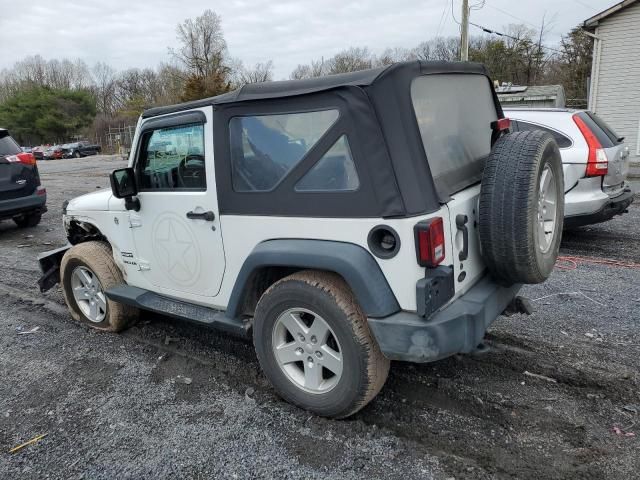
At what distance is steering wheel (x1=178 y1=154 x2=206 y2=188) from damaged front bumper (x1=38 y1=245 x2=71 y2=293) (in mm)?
2107

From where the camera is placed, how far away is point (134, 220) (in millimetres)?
3766

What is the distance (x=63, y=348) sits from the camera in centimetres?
412

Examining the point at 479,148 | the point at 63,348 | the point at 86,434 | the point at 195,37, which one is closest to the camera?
the point at 86,434

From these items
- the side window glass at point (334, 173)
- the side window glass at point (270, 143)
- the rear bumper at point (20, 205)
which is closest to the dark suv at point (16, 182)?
the rear bumper at point (20, 205)

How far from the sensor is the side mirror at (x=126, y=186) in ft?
11.6

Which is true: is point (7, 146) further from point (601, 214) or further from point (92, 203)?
point (601, 214)

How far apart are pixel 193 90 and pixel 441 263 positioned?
29.1 meters

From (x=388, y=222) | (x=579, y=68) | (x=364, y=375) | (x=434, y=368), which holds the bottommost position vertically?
(x=434, y=368)

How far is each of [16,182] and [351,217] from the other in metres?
7.88

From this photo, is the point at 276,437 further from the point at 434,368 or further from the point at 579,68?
the point at 579,68

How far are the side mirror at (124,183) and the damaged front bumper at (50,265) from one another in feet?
5.26

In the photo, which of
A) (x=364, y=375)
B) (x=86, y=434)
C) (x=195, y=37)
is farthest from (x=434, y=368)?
(x=195, y=37)

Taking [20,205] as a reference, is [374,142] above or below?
above

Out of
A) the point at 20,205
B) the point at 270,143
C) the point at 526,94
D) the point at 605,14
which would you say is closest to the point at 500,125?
the point at 270,143
